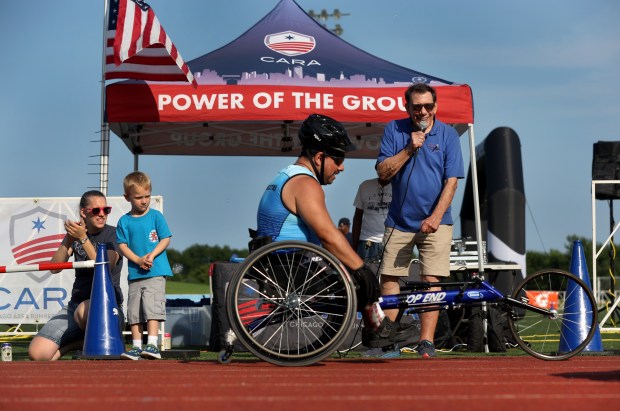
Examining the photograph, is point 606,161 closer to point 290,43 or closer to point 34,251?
point 290,43

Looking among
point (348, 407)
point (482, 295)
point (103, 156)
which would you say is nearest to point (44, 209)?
point (103, 156)

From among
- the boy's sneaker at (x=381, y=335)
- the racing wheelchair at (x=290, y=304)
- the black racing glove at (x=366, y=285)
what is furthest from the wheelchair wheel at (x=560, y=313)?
the racing wheelchair at (x=290, y=304)

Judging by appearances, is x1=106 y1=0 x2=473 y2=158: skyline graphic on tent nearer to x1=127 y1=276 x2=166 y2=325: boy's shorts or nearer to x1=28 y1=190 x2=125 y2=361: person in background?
x1=28 y1=190 x2=125 y2=361: person in background

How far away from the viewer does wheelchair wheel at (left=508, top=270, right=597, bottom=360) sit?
276 inches

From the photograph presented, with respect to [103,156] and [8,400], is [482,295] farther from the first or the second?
[103,156]

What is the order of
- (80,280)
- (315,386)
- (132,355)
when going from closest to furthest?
(315,386) → (132,355) → (80,280)

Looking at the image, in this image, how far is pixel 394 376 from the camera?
5.21 meters

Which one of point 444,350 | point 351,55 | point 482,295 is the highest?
point 351,55

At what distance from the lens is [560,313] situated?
767cm

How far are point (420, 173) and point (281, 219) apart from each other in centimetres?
182

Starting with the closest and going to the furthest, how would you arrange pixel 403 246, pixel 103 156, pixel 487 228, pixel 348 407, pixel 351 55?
1. pixel 348 407
2. pixel 403 246
3. pixel 103 156
4. pixel 351 55
5. pixel 487 228

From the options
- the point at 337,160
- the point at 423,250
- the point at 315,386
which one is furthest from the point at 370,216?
the point at 315,386

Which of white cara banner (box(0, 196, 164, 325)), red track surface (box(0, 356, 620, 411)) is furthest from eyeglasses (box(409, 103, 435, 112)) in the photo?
white cara banner (box(0, 196, 164, 325))

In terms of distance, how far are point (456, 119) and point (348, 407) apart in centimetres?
687
